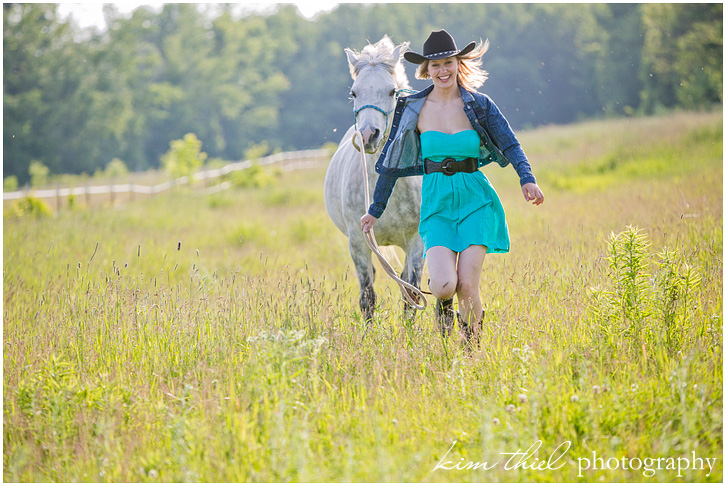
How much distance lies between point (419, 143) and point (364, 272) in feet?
4.54

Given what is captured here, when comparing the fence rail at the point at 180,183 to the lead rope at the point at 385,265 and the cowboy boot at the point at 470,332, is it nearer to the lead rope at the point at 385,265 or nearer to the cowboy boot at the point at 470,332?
the lead rope at the point at 385,265

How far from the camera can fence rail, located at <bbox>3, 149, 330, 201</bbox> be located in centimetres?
2049

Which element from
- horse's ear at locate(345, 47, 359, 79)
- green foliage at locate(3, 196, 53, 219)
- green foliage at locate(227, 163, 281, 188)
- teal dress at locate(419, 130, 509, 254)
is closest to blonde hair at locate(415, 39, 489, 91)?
teal dress at locate(419, 130, 509, 254)

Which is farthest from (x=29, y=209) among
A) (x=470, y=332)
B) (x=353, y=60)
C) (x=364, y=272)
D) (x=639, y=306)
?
(x=639, y=306)

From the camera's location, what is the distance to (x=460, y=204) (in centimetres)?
383

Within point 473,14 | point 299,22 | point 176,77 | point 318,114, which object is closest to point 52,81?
point 176,77

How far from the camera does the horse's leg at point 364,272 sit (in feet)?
16.6

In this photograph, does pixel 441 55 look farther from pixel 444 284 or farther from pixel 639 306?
pixel 639 306

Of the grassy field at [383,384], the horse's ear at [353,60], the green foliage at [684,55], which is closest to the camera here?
the grassy field at [383,384]

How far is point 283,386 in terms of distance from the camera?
3311 mm

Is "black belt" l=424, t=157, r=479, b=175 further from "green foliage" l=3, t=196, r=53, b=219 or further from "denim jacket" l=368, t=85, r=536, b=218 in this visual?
"green foliage" l=3, t=196, r=53, b=219

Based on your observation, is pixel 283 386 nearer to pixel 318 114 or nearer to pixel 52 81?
pixel 52 81

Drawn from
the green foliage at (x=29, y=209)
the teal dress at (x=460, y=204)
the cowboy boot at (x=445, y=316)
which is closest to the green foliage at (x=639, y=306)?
the teal dress at (x=460, y=204)

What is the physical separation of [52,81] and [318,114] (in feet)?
70.0
